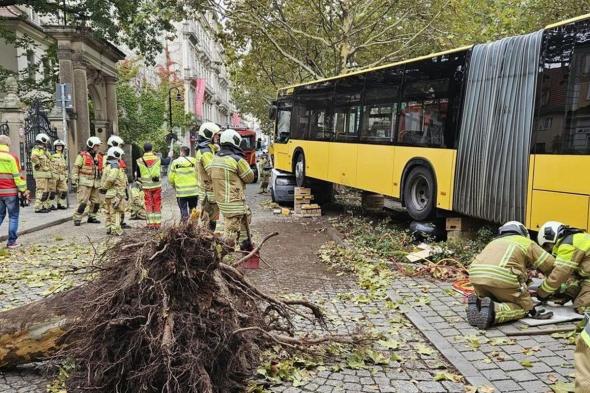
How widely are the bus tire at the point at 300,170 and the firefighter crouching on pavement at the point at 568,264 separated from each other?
9.71 meters

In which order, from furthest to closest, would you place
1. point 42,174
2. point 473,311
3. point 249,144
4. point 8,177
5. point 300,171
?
point 249,144, point 300,171, point 42,174, point 8,177, point 473,311

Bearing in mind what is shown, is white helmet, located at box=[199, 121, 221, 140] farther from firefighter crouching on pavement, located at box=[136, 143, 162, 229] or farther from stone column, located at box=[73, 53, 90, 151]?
stone column, located at box=[73, 53, 90, 151]

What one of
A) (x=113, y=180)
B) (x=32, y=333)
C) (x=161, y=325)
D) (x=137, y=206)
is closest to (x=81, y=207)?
(x=137, y=206)

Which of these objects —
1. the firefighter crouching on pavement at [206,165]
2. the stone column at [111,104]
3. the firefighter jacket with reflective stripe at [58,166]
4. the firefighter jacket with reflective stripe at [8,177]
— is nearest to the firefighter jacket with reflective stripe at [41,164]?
the firefighter jacket with reflective stripe at [58,166]

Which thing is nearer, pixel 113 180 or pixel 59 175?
pixel 113 180

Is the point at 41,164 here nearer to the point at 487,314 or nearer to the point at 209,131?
the point at 209,131

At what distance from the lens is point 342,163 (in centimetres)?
1257

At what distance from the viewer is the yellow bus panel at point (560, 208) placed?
6.48 m

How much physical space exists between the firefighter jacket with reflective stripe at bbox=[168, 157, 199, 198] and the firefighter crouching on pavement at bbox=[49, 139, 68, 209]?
5638 mm

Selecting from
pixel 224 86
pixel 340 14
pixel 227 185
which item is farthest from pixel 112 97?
pixel 224 86

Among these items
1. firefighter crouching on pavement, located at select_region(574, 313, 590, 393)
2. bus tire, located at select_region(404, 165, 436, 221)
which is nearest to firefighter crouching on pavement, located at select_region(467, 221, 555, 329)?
firefighter crouching on pavement, located at select_region(574, 313, 590, 393)

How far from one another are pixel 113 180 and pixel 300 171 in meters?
6.06

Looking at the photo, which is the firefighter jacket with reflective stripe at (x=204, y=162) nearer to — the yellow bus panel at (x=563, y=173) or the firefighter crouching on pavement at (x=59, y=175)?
the yellow bus panel at (x=563, y=173)

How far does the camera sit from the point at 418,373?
13.7ft
